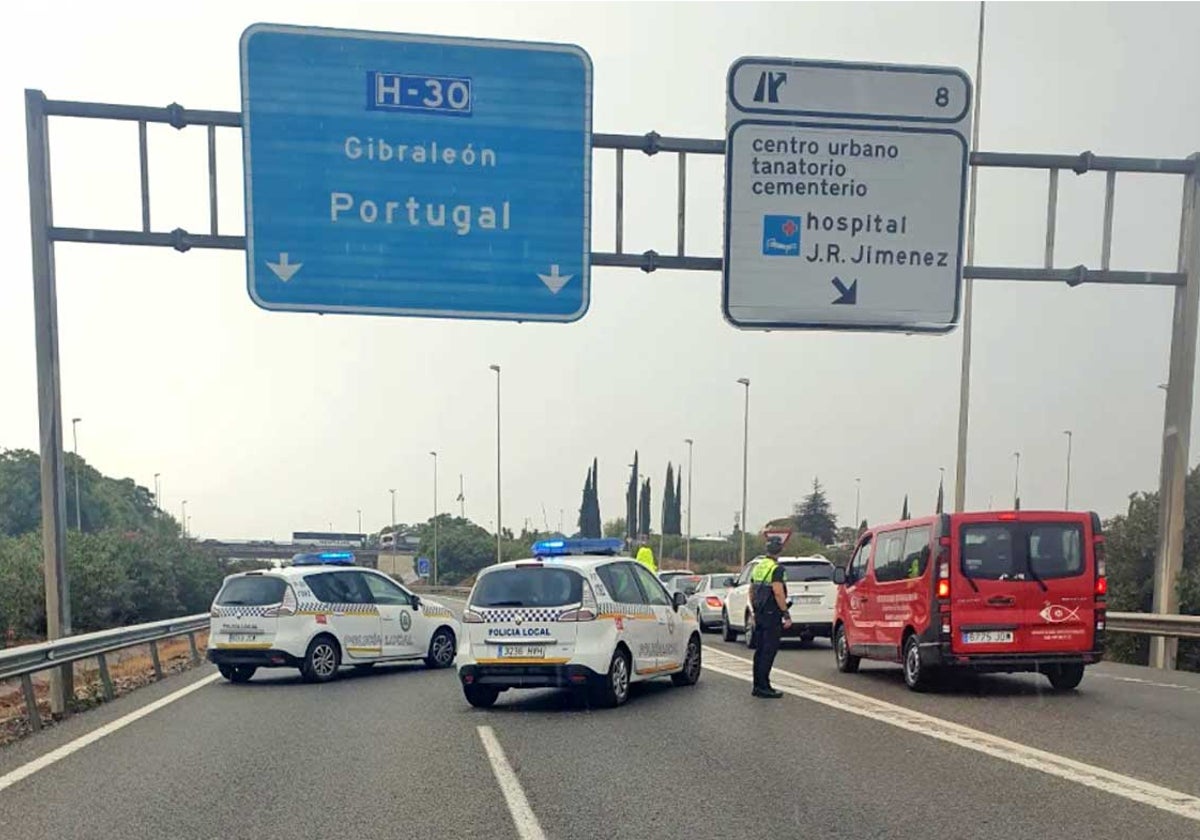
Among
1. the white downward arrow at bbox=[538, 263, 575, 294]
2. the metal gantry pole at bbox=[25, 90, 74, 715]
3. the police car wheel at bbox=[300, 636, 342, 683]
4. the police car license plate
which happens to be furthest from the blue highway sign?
the police car wheel at bbox=[300, 636, 342, 683]

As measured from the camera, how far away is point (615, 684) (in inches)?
479

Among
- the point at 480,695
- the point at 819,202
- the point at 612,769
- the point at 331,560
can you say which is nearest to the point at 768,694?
the point at 480,695

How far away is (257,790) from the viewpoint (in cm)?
798

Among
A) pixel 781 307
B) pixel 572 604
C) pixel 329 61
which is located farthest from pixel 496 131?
pixel 572 604

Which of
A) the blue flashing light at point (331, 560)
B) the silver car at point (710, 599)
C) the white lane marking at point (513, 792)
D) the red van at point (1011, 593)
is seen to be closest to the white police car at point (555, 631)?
the white lane marking at point (513, 792)

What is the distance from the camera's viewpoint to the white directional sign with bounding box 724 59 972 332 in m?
13.8

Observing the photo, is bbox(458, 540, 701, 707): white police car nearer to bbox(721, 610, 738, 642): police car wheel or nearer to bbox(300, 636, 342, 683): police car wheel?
bbox(300, 636, 342, 683): police car wheel

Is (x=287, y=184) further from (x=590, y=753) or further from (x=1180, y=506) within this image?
(x=1180, y=506)

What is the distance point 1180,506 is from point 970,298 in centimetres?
1269

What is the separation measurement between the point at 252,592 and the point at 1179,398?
1311 cm

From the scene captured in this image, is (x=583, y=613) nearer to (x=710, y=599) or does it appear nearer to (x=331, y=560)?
(x=331, y=560)

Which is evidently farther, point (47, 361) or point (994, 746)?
point (47, 361)

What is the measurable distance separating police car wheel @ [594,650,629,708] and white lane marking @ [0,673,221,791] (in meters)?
4.78

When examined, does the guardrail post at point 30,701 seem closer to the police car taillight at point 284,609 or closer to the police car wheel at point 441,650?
the police car taillight at point 284,609
